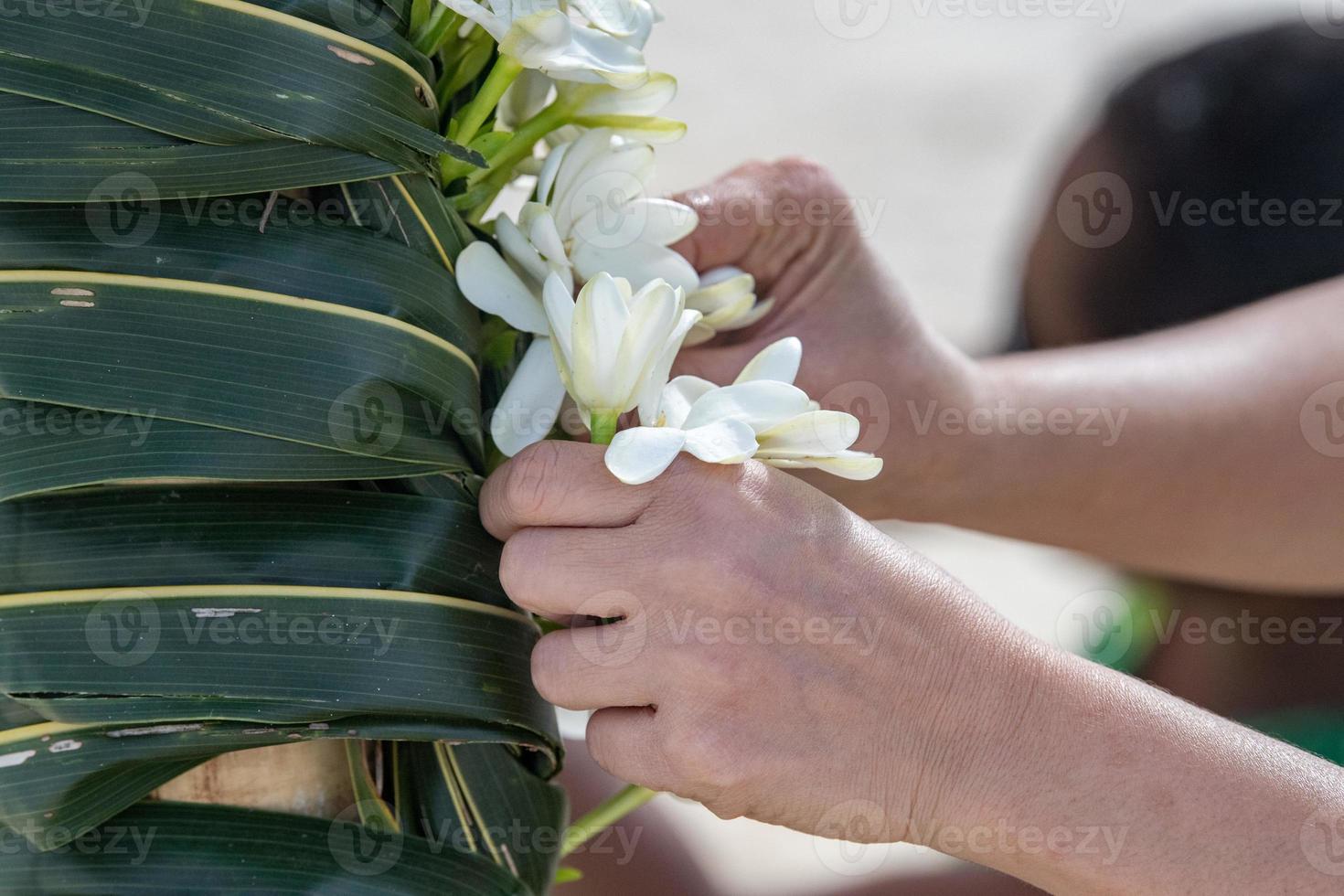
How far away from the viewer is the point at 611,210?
543 mm

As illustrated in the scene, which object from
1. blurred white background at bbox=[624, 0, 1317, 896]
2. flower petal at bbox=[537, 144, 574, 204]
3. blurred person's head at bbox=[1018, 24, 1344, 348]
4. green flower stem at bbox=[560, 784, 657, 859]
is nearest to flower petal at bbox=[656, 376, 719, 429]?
flower petal at bbox=[537, 144, 574, 204]

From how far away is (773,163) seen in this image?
87cm

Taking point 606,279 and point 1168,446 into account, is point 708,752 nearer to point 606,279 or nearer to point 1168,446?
point 606,279

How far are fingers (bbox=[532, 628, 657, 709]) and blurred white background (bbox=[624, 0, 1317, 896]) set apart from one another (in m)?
1.76

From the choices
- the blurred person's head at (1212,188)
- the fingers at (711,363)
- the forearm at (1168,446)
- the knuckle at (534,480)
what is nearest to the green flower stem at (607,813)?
the knuckle at (534,480)

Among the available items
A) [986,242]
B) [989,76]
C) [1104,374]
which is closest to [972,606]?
[1104,374]

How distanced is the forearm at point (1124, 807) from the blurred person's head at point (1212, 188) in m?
0.93

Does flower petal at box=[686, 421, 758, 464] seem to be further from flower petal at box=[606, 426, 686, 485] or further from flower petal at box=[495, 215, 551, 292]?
flower petal at box=[495, 215, 551, 292]

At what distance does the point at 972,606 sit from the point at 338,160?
34 centimetres

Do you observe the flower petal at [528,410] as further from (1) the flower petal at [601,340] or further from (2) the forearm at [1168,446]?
(2) the forearm at [1168,446]

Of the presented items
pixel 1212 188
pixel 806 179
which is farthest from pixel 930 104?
Answer: pixel 806 179

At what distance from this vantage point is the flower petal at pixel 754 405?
0.48 meters

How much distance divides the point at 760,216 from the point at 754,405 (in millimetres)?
370

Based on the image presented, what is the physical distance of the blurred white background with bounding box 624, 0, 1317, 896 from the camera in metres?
2.60
